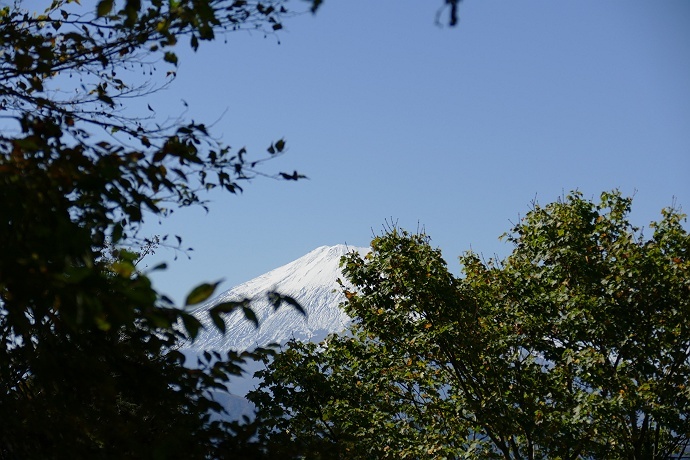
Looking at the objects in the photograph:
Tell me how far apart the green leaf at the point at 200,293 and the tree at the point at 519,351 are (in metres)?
12.3

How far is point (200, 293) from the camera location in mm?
2668

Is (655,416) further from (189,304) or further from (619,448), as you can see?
(189,304)

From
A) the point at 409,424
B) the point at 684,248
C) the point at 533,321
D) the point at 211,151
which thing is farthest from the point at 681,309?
the point at 211,151

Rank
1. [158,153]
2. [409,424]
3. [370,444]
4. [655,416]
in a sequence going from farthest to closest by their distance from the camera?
1. [409,424]
2. [370,444]
3. [655,416]
4. [158,153]

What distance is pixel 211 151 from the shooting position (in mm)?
5297

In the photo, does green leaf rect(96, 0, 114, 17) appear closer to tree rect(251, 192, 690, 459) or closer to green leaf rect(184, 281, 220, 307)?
green leaf rect(184, 281, 220, 307)

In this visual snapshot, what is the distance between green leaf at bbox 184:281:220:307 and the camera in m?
2.66

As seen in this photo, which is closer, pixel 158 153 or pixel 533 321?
pixel 158 153

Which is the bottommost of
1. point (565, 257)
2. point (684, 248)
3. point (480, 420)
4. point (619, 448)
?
point (619, 448)

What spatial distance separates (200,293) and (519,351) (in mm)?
14795

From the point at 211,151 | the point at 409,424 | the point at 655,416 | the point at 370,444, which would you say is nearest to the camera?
the point at 211,151

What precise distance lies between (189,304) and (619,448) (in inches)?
628

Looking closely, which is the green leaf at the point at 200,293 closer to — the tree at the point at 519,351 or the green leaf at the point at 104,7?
the green leaf at the point at 104,7

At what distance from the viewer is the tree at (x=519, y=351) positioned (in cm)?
1455
